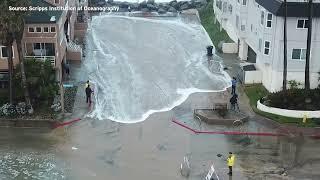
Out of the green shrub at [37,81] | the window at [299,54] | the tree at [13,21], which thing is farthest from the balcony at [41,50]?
the window at [299,54]

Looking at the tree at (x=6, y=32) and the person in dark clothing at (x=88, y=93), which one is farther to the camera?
the person in dark clothing at (x=88, y=93)

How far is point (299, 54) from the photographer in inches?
1607

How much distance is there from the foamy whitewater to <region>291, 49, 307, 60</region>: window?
613cm

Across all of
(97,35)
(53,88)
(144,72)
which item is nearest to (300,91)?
(144,72)

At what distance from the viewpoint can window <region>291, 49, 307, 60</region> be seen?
40.7 meters

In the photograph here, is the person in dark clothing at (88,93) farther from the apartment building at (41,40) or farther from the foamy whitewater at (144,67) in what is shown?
the apartment building at (41,40)

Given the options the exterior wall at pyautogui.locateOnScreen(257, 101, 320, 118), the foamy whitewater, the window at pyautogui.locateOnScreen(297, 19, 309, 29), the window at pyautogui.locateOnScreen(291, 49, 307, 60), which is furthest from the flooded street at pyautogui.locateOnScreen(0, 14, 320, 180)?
the window at pyautogui.locateOnScreen(297, 19, 309, 29)

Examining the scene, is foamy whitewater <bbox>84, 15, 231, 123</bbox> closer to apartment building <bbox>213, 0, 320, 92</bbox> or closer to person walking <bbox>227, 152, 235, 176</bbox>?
apartment building <bbox>213, 0, 320, 92</bbox>

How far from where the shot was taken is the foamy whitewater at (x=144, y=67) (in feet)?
132

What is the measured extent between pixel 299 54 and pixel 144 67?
1369 centimetres

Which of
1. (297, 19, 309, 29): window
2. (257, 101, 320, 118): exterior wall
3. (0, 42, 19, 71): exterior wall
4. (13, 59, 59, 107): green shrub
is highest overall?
(297, 19, 309, 29): window

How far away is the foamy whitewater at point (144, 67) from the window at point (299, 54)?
6.13 metres

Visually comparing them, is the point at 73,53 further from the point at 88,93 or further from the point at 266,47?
the point at 266,47

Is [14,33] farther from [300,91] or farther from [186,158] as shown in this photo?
[300,91]
